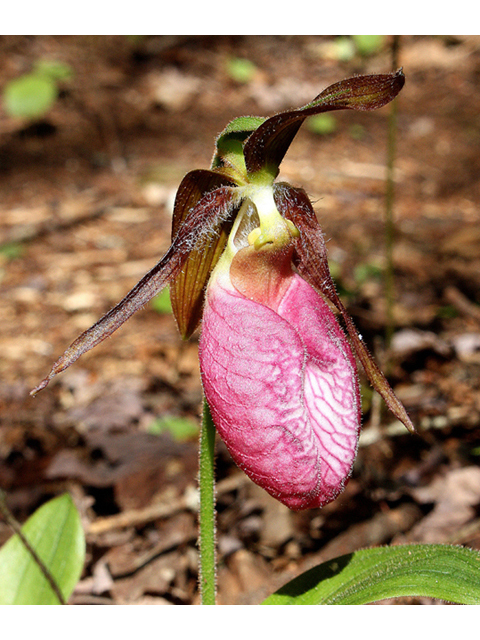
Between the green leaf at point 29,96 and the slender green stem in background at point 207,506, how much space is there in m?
4.62

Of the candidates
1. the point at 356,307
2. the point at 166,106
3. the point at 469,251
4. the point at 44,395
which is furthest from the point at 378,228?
the point at 166,106

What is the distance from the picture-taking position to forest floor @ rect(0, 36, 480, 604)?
6.95 ft

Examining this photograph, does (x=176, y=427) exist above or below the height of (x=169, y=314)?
below

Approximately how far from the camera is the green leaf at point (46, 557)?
153 cm

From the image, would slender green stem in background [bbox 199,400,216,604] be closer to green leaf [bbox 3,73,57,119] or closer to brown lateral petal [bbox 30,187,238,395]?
brown lateral petal [bbox 30,187,238,395]

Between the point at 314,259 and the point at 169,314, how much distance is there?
7.67 ft

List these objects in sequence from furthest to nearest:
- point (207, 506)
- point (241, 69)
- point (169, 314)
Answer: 1. point (241, 69)
2. point (169, 314)
3. point (207, 506)

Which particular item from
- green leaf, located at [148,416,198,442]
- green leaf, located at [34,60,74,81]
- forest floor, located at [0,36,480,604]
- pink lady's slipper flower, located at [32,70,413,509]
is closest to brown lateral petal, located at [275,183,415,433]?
pink lady's slipper flower, located at [32,70,413,509]

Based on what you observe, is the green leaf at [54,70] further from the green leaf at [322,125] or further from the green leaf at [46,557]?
the green leaf at [46,557]

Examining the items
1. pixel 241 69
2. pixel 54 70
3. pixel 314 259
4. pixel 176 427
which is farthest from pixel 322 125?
pixel 314 259

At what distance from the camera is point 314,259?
132 centimetres

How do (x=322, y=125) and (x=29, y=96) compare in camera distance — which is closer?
(x=29, y=96)

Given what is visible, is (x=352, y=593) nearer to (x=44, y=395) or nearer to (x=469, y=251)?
(x=44, y=395)

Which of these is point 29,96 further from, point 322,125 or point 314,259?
point 314,259
